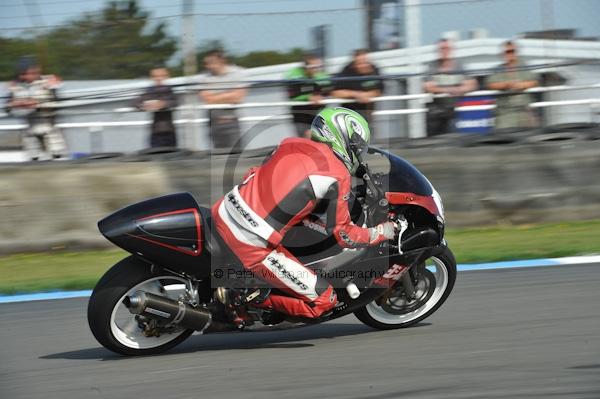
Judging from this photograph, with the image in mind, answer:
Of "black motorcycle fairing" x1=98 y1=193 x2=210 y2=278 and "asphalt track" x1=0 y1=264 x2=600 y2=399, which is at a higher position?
"black motorcycle fairing" x1=98 y1=193 x2=210 y2=278

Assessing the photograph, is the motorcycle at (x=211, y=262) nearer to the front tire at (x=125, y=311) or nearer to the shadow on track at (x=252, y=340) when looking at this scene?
the front tire at (x=125, y=311)

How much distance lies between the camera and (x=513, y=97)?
375 inches

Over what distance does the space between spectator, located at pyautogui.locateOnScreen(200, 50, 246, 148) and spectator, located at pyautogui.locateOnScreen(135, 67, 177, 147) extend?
372 mm

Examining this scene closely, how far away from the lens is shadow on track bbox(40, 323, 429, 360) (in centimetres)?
537

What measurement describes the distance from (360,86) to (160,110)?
213 centimetres

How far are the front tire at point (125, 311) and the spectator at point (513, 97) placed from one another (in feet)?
17.6

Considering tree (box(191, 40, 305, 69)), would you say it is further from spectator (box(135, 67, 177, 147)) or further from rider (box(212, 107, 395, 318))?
rider (box(212, 107, 395, 318))

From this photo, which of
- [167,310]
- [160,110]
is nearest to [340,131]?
[167,310]

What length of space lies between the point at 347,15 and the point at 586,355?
18.6 feet

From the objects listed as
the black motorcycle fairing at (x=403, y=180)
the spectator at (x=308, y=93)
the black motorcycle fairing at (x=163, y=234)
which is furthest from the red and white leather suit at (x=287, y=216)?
the spectator at (x=308, y=93)

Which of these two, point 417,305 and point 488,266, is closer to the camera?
point 417,305

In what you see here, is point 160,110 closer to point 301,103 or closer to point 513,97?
point 301,103

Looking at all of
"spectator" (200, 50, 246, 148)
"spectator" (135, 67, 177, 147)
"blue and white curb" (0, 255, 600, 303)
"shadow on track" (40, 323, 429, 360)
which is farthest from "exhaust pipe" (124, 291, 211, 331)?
"spectator" (135, 67, 177, 147)

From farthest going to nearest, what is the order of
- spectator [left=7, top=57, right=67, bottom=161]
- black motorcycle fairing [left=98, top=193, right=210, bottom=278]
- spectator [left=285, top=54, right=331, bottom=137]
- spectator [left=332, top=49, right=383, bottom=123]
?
spectator [left=332, top=49, right=383, bottom=123]
spectator [left=285, top=54, right=331, bottom=137]
spectator [left=7, top=57, right=67, bottom=161]
black motorcycle fairing [left=98, top=193, right=210, bottom=278]
